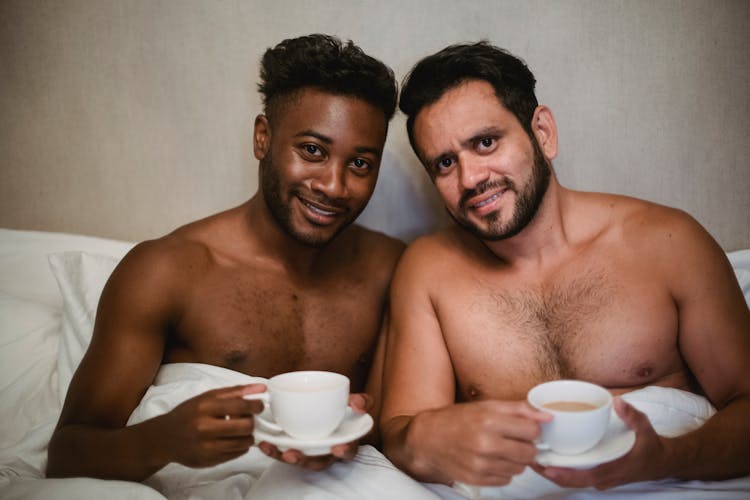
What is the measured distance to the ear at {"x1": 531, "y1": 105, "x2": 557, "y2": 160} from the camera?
1.32m

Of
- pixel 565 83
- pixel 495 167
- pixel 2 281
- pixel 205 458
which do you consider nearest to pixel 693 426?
pixel 495 167

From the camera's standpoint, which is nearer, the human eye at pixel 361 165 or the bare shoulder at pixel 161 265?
the bare shoulder at pixel 161 265

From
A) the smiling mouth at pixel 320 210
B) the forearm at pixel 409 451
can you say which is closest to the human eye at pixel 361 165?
the smiling mouth at pixel 320 210

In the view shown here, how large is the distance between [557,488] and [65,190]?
5.96ft

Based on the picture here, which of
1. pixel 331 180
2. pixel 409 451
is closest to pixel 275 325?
pixel 331 180

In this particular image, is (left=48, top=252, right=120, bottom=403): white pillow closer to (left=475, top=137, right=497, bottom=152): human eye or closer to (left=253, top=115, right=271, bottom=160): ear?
(left=253, top=115, right=271, bottom=160): ear

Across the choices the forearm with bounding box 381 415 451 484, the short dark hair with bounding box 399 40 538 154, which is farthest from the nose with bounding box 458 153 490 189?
the forearm with bounding box 381 415 451 484

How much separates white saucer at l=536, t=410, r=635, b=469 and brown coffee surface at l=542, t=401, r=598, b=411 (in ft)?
0.19

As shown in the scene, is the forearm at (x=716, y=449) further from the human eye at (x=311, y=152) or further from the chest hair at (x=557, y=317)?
the human eye at (x=311, y=152)

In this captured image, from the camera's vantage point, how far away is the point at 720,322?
3.60 feet

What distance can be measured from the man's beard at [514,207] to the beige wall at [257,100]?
Answer: 0.50 meters

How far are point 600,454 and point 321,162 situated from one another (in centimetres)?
88

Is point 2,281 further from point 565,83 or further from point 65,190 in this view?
point 565,83

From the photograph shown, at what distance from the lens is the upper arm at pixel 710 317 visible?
108 centimetres
